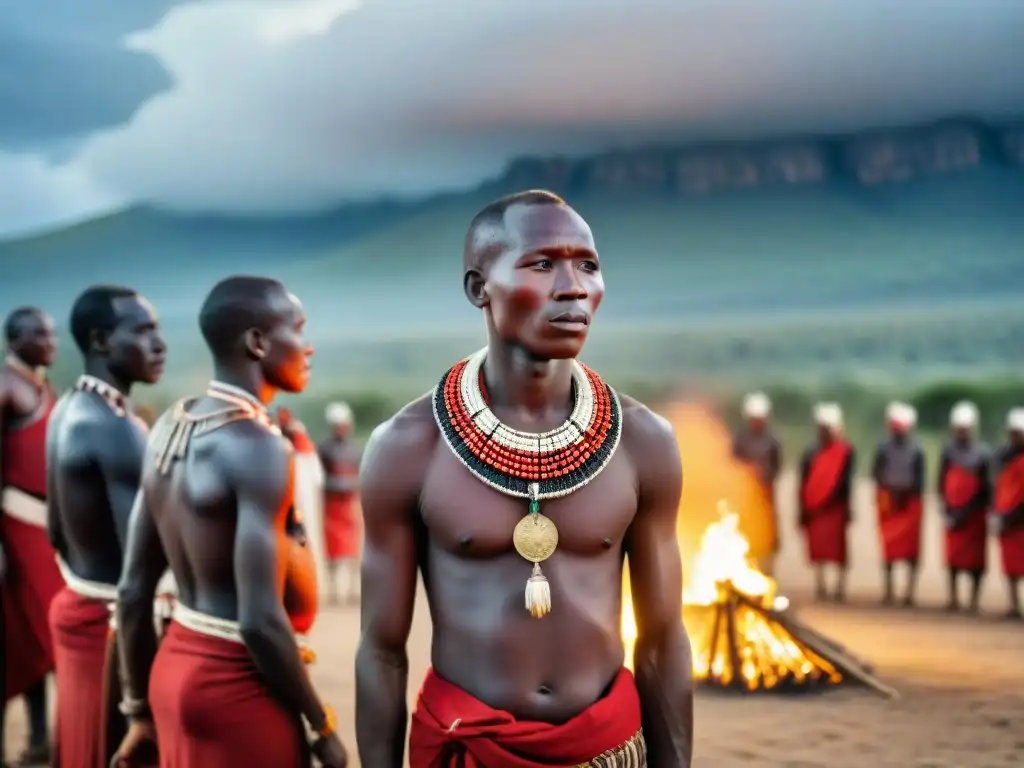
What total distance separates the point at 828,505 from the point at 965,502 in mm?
1178

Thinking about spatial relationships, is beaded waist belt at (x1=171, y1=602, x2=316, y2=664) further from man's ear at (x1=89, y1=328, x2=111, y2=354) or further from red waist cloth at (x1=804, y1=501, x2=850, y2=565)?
red waist cloth at (x1=804, y1=501, x2=850, y2=565)

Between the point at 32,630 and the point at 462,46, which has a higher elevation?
the point at 462,46

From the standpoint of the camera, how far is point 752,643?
7438 mm

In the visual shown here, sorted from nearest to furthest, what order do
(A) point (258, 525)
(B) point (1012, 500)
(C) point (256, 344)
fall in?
(A) point (258, 525) < (C) point (256, 344) < (B) point (1012, 500)

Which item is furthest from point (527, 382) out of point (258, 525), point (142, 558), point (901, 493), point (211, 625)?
point (901, 493)

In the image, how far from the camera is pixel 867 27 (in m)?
25.3

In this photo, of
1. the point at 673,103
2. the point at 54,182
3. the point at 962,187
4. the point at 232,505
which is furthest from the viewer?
the point at 962,187

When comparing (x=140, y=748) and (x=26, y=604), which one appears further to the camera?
(x=26, y=604)

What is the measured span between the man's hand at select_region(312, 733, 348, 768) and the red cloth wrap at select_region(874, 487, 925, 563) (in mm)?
8494

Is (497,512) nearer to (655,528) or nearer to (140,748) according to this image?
(655,528)

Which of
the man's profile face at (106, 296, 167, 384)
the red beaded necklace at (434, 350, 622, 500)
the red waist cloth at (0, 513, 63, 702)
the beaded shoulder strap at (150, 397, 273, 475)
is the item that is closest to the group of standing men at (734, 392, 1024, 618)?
the red waist cloth at (0, 513, 63, 702)

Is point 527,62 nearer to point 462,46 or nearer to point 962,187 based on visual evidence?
point 462,46

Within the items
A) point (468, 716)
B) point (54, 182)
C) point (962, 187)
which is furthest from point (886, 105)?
point (468, 716)

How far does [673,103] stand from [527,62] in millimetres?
4166
